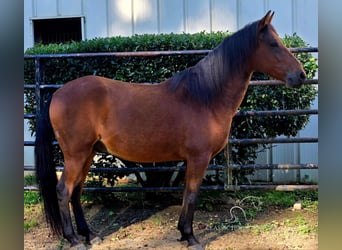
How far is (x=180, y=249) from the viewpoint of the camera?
10.6 ft

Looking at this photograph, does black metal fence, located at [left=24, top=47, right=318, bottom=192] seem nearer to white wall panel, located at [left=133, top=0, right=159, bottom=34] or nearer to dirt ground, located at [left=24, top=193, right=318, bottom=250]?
dirt ground, located at [left=24, top=193, right=318, bottom=250]

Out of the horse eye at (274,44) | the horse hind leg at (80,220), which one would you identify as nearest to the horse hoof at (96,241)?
the horse hind leg at (80,220)

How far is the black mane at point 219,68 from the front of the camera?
10.3 feet

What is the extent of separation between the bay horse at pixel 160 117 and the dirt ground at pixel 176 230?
0.32 meters

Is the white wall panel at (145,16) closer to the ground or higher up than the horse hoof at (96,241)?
higher up

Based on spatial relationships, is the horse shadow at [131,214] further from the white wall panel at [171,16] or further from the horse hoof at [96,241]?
the white wall panel at [171,16]

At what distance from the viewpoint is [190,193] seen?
317 centimetres

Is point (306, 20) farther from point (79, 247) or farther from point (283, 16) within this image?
point (79, 247)

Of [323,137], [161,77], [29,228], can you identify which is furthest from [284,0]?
[323,137]

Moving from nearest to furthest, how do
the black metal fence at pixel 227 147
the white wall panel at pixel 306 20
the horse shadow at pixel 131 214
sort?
the horse shadow at pixel 131 214 → the black metal fence at pixel 227 147 → the white wall panel at pixel 306 20

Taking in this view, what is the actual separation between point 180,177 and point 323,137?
140 inches

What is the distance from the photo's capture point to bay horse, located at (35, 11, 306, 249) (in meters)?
3.09

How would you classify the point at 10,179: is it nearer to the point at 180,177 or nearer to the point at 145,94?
the point at 145,94

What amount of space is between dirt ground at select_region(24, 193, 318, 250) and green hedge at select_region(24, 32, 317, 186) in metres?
0.59
